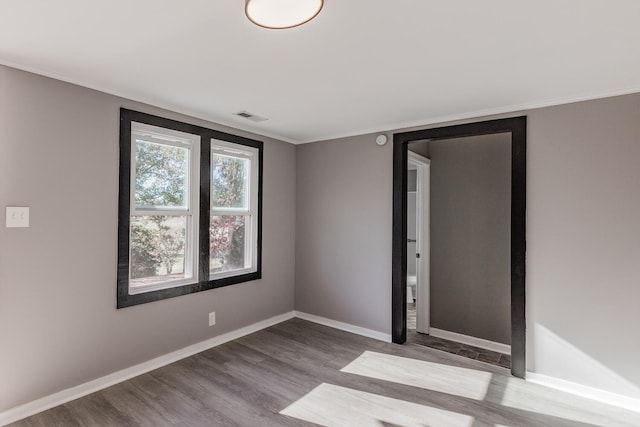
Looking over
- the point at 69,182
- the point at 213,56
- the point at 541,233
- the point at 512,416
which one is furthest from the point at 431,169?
the point at 69,182

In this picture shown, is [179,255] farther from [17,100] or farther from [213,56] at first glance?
[213,56]

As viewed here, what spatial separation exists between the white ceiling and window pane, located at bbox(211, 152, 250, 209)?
2.43 feet

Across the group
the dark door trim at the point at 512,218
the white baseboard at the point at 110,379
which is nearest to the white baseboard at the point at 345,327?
the dark door trim at the point at 512,218

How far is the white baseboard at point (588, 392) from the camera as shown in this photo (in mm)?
2432

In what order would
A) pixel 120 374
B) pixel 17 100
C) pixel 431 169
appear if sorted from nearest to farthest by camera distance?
1. pixel 17 100
2. pixel 120 374
3. pixel 431 169

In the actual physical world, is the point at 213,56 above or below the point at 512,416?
above

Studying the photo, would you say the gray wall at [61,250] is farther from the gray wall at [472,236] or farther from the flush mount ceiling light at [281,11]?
the gray wall at [472,236]

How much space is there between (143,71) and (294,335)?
9.54 ft

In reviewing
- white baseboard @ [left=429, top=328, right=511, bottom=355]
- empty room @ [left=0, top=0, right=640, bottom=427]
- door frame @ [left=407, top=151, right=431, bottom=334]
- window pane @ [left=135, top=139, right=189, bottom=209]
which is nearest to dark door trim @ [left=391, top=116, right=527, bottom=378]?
empty room @ [left=0, top=0, right=640, bottom=427]

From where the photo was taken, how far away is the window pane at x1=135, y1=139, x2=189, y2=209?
9.60 feet

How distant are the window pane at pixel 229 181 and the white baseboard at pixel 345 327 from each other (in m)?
1.61

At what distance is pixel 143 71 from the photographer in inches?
90.7

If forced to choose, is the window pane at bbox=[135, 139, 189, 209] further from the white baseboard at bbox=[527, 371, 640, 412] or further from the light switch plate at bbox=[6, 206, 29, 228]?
the white baseboard at bbox=[527, 371, 640, 412]

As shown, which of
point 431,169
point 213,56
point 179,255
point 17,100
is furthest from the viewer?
point 431,169
